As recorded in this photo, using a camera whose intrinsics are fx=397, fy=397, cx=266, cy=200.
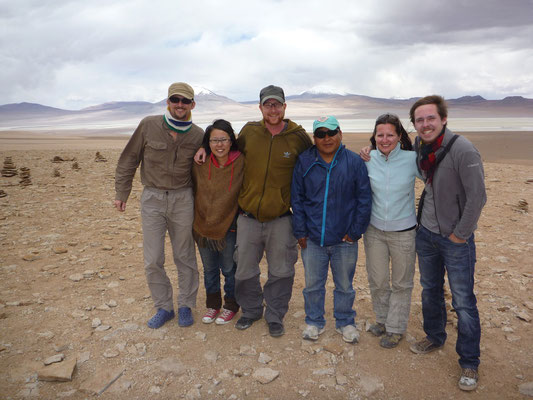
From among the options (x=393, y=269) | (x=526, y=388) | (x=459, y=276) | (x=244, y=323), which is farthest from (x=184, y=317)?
(x=526, y=388)

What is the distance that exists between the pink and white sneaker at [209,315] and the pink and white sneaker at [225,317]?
0.22 feet

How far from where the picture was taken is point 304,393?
3.20 meters

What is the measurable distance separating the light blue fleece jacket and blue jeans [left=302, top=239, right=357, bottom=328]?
1.43 ft

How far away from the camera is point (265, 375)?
3373mm

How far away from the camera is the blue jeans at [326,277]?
3.74 m

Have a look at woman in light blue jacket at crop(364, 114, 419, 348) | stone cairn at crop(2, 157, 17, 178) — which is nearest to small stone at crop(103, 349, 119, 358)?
woman in light blue jacket at crop(364, 114, 419, 348)

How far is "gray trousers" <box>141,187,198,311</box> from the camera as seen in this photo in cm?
403

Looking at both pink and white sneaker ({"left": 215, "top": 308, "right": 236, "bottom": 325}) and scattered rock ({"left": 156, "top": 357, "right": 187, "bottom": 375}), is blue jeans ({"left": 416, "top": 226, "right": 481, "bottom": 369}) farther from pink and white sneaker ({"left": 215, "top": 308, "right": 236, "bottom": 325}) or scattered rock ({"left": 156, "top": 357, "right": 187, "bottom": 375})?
scattered rock ({"left": 156, "top": 357, "right": 187, "bottom": 375})

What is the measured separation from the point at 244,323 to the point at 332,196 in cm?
164

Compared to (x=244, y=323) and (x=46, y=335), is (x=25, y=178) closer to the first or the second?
(x=46, y=335)

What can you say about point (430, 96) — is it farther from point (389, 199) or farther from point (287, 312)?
point (287, 312)

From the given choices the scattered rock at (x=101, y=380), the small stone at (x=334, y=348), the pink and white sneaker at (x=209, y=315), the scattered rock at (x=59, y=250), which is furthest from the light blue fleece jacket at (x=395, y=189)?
the scattered rock at (x=59, y=250)

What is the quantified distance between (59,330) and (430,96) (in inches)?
162

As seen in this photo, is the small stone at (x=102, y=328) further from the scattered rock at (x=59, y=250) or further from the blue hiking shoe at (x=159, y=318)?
the scattered rock at (x=59, y=250)
